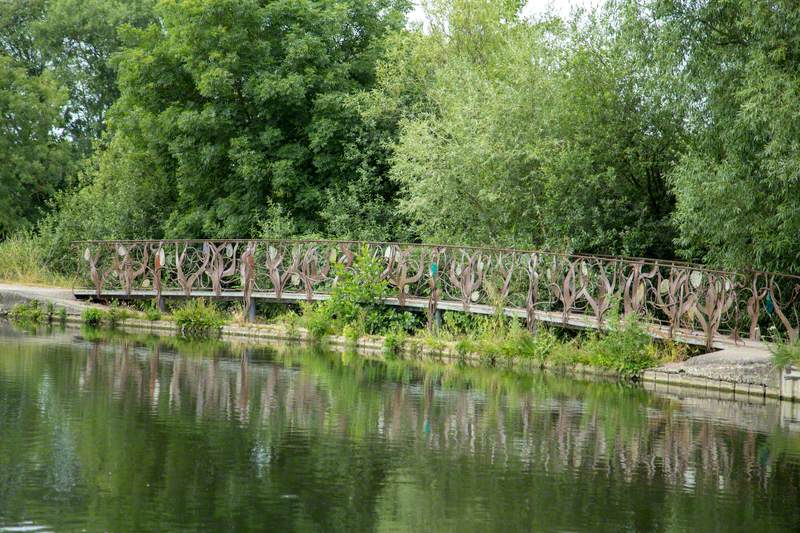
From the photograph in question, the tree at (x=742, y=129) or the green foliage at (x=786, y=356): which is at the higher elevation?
the tree at (x=742, y=129)

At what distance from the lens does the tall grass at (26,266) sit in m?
31.8

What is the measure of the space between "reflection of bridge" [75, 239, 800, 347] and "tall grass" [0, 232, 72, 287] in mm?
2698

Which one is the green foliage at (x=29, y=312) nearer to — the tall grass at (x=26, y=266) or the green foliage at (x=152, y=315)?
the green foliage at (x=152, y=315)

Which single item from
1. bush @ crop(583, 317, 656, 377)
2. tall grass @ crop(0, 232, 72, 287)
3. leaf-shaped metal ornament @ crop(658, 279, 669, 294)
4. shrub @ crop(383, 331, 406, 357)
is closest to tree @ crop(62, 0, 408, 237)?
tall grass @ crop(0, 232, 72, 287)

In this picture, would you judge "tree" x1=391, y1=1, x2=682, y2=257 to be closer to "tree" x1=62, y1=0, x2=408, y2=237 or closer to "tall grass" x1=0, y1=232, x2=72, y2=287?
"tree" x1=62, y1=0, x2=408, y2=237

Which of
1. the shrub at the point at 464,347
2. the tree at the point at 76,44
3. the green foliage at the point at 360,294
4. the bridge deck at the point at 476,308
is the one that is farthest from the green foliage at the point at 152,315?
the tree at the point at 76,44

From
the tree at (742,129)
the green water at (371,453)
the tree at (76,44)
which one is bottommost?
the green water at (371,453)

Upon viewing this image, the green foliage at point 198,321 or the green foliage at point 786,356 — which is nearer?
the green foliage at point 786,356

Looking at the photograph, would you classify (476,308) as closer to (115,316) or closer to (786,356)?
(786,356)

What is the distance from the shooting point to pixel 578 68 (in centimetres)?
2412

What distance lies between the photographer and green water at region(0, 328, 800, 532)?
889cm

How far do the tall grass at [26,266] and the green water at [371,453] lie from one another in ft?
44.9

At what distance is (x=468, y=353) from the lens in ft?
70.5

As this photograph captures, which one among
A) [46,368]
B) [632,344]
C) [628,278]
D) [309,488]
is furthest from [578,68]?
[309,488]
